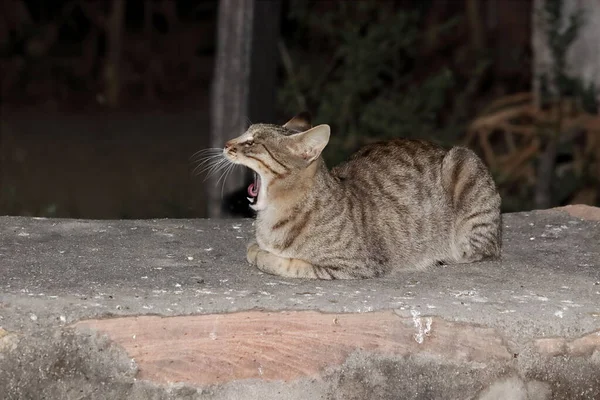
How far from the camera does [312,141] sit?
4188mm

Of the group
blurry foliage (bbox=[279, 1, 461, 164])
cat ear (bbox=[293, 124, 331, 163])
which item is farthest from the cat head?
blurry foliage (bbox=[279, 1, 461, 164])

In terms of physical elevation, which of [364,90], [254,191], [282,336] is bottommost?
[282,336]

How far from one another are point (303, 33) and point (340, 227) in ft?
22.0

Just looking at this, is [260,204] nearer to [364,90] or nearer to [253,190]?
[253,190]

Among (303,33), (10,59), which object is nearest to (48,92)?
(10,59)

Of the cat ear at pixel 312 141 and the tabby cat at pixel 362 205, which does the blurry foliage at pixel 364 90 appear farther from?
the cat ear at pixel 312 141

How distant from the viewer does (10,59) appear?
11625 mm

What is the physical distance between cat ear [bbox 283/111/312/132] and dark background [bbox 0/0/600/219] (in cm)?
189

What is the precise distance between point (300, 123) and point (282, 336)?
1.12m

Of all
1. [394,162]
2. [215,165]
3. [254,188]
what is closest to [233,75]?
[215,165]

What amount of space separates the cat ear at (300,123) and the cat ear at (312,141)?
0.26 meters

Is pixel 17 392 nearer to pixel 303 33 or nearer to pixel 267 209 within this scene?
pixel 267 209

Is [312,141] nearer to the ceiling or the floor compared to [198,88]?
nearer to the ceiling

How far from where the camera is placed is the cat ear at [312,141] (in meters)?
4.13
